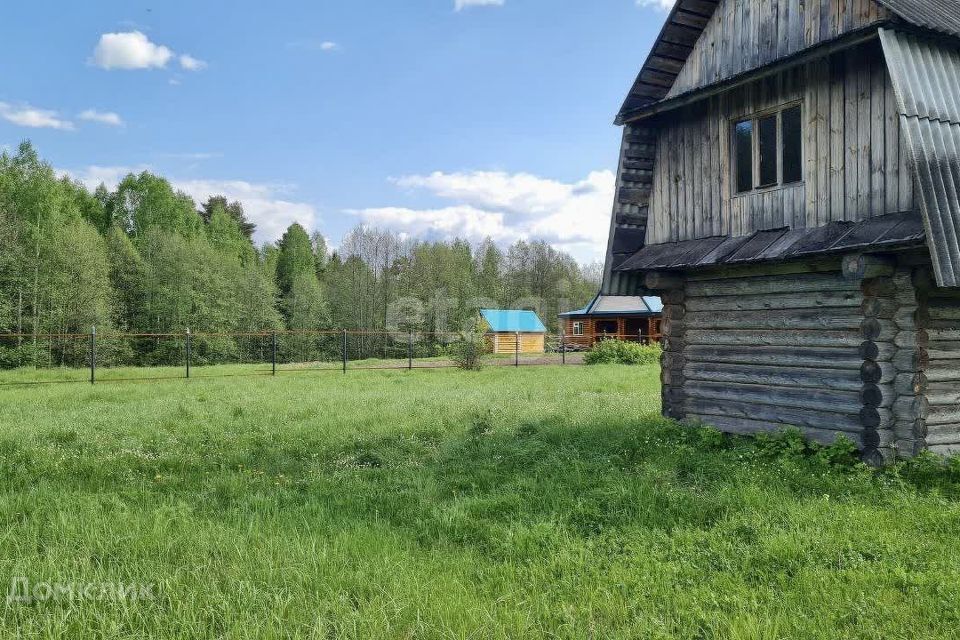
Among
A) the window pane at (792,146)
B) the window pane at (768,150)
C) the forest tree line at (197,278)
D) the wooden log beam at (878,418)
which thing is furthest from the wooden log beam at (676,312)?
the forest tree line at (197,278)

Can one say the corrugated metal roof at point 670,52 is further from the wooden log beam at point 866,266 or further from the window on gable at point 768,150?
the wooden log beam at point 866,266

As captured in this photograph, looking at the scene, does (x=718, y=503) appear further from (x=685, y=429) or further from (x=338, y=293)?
(x=338, y=293)

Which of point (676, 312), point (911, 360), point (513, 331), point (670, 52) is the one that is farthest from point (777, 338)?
point (513, 331)

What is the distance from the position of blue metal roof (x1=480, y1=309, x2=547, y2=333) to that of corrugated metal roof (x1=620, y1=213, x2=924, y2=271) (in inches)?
1471

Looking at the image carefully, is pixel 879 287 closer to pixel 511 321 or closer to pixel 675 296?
pixel 675 296

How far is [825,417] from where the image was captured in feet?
27.5

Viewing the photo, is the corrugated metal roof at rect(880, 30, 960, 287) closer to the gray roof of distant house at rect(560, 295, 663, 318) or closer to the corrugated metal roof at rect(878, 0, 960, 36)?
the corrugated metal roof at rect(878, 0, 960, 36)

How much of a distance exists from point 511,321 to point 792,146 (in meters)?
40.9

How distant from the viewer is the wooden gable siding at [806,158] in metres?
7.81

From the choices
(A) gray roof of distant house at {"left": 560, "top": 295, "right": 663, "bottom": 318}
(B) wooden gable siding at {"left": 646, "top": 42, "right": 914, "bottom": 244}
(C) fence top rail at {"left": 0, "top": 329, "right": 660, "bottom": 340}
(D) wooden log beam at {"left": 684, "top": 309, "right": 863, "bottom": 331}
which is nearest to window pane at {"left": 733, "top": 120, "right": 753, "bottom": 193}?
(B) wooden gable siding at {"left": 646, "top": 42, "right": 914, "bottom": 244}

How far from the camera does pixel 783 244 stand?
8438 millimetres

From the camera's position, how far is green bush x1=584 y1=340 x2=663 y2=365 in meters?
29.9

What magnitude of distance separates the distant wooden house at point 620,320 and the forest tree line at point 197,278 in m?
10.3

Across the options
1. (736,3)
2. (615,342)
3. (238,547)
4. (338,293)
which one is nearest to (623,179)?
(736,3)
